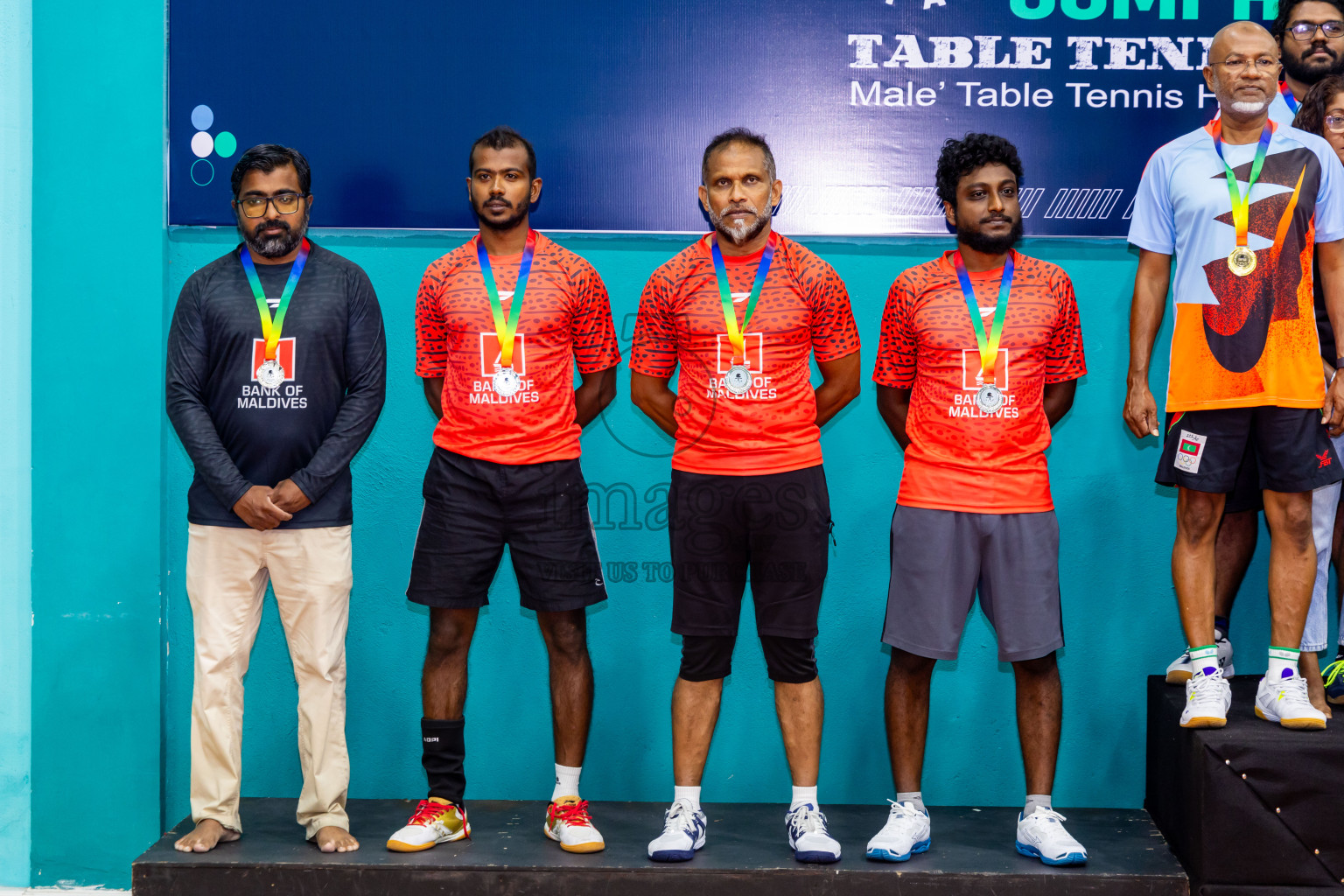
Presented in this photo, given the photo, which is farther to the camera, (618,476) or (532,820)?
(618,476)

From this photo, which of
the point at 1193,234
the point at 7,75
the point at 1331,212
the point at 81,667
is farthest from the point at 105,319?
the point at 1331,212

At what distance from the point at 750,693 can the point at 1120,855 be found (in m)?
1.25

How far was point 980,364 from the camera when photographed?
3.19m

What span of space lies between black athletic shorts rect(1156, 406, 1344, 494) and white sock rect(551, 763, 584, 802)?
194 centimetres

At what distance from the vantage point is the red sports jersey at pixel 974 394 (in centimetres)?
317

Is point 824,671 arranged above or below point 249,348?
below

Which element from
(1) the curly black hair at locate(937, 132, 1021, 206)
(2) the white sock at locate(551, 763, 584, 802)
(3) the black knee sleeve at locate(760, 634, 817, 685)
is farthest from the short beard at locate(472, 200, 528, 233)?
(2) the white sock at locate(551, 763, 584, 802)

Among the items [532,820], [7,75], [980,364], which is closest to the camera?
[980,364]

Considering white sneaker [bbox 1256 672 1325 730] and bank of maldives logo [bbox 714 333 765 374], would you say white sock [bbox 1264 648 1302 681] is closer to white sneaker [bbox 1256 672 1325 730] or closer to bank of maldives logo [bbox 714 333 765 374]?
white sneaker [bbox 1256 672 1325 730]

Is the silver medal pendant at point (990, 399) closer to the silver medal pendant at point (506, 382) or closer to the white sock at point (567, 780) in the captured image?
the silver medal pendant at point (506, 382)

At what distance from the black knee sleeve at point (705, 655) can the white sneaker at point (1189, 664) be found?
149 cm

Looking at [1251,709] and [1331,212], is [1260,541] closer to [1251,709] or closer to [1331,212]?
[1251,709]

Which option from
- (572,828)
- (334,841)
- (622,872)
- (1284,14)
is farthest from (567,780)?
(1284,14)

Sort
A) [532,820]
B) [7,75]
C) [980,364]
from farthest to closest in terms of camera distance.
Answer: [7,75] < [532,820] < [980,364]
